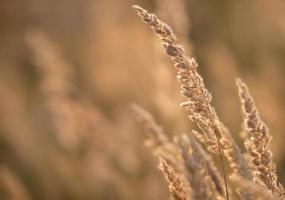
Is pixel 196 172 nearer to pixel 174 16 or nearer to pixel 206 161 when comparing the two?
pixel 206 161

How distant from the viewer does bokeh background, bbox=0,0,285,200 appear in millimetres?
3684

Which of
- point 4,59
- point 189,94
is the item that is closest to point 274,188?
point 189,94

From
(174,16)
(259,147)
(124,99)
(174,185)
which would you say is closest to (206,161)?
(174,185)

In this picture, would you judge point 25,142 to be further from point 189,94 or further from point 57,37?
point 57,37

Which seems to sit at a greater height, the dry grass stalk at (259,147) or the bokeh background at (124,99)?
the bokeh background at (124,99)

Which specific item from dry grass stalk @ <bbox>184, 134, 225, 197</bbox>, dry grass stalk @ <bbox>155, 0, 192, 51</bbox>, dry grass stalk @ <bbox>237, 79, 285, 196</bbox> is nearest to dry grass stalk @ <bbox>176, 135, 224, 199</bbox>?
dry grass stalk @ <bbox>184, 134, 225, 197</bbox>

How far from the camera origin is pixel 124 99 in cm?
547

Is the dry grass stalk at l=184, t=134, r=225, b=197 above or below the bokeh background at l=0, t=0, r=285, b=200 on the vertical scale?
below

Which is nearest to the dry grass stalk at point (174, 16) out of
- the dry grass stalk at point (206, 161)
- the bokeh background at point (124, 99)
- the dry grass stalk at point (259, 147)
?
the bokeh background at point (124, 99)

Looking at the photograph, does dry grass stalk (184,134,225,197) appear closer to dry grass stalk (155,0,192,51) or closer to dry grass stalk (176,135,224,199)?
dry grass stalk (176,135,224,199)

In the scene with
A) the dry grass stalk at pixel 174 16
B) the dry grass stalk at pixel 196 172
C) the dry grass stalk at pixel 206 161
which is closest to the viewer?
the dry grass stalk at pixel 196 172

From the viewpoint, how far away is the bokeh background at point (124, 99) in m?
3.68

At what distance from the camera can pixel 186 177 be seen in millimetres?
1842

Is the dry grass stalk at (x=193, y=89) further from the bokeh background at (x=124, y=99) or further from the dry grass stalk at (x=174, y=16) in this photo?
the dry grass stalk at (x=174, y=16)
